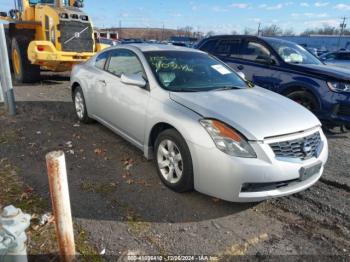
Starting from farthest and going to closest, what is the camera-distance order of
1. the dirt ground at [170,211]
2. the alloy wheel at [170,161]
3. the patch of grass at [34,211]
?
1. the alloy wheel at [170,161]
2. the dirt ground at [170,211]
3. the patch of grass at [34,211]

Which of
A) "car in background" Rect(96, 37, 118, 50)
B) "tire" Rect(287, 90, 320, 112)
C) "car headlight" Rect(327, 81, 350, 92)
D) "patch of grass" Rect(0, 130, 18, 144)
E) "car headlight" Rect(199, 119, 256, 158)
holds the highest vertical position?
"car in background" Rect(96, 37, 118, 50)

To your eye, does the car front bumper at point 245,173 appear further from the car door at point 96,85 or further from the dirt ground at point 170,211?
Answer: the car door at point 96,85

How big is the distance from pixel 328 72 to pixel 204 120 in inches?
147

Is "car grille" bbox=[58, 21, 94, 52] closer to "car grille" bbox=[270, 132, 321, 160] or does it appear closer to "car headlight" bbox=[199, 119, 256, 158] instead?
"car headlight" bbox=[199, 119, 256, 158]

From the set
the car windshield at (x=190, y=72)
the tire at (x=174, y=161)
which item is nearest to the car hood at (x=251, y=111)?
the car windshield at (x=190, y=72)

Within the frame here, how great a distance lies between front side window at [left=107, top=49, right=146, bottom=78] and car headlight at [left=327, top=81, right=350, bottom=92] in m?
3.52

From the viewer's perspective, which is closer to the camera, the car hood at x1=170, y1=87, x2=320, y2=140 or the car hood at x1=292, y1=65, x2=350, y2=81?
the car hood at x1=170, y1=87, x2=320, y2=140

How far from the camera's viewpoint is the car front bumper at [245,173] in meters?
2.93

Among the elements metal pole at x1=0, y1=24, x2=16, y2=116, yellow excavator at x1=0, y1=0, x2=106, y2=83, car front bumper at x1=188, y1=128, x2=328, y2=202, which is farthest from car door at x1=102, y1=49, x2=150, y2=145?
yellow excavator at x1=0, y1=0, x2=106, y2=83

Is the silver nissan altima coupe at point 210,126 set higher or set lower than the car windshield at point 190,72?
lower

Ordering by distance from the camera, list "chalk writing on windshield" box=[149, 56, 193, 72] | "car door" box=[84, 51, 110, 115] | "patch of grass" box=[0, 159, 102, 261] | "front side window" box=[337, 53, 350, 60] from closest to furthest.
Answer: "patch of grass" box=[0, 159, 102, 261], "chalk writing on windshield" box=[149, 56, 193, 72], "car door" box=[84, 51, 110, 115], "front side window" box=[337, 53, 350, 60]

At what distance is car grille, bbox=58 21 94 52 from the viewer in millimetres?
9008

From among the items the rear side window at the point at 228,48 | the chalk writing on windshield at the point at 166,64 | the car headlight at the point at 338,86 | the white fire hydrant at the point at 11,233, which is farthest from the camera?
the rear side window at the point at 228,48

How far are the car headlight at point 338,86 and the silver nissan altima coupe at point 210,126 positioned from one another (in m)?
2.11
